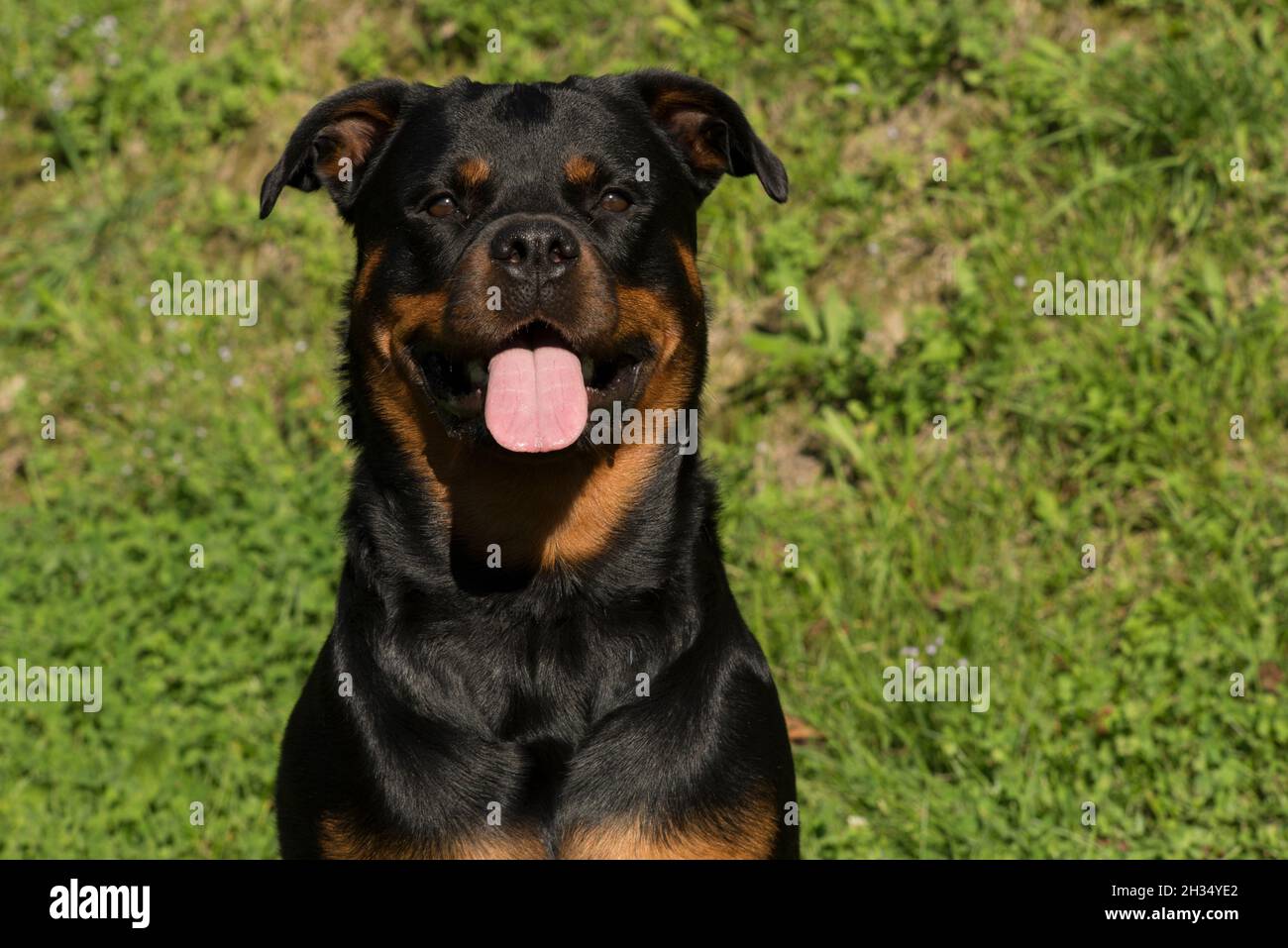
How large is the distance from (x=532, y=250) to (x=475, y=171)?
361mm

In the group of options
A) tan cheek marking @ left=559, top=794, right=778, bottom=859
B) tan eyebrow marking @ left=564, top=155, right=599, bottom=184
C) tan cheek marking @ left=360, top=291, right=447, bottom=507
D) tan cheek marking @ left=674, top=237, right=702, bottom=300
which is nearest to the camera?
tan cheek marking @ left=559, top=794, right=778, bottom=859

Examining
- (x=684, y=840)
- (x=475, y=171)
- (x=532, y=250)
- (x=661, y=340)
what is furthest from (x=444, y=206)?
(x=684, y=840)

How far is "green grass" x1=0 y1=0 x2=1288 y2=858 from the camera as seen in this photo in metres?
5.12

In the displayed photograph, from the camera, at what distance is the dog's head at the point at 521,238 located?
358 cm

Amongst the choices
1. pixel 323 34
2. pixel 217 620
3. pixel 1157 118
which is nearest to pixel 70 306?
pixel 323 34

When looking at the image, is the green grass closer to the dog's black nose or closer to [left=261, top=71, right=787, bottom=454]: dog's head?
[left=261, top=71, right=787, bottom=454]: dog's head

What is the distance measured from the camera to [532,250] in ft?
11.6

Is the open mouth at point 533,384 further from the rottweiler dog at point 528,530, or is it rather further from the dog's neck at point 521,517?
the dog's neck at point 521,517

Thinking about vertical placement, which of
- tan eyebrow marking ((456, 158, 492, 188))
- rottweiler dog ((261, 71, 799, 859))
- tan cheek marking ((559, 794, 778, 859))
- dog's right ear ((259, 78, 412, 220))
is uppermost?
dog's right ear ((259, 78, 412, 220))

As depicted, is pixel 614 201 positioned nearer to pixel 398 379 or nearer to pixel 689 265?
pixel 689 265

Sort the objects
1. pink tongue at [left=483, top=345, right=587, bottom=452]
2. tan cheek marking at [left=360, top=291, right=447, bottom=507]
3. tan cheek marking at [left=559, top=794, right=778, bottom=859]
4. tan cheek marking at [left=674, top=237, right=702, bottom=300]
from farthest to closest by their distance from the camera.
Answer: tan cheek marking at [left=674, top=237, right=702, bottom=300] < tan cheek marking at [left=360, top=291, right=447, bottom=507] < pink tongue at [left=483, top=345, right=587, bottom=452] < tan cheek marking at [left=559, top=794, right=778, bottom=859]

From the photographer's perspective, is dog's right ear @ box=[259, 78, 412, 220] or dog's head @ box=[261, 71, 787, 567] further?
dog's right ear @ box=[259, 78, 412, 220]

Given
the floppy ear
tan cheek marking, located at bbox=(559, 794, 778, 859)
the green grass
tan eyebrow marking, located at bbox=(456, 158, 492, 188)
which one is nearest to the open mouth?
tan eyebrow marking, located at bbox=(456, 158, 492, 188)

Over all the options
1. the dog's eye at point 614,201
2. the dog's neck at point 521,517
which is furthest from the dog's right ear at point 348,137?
the dog's neck at point 521,517
